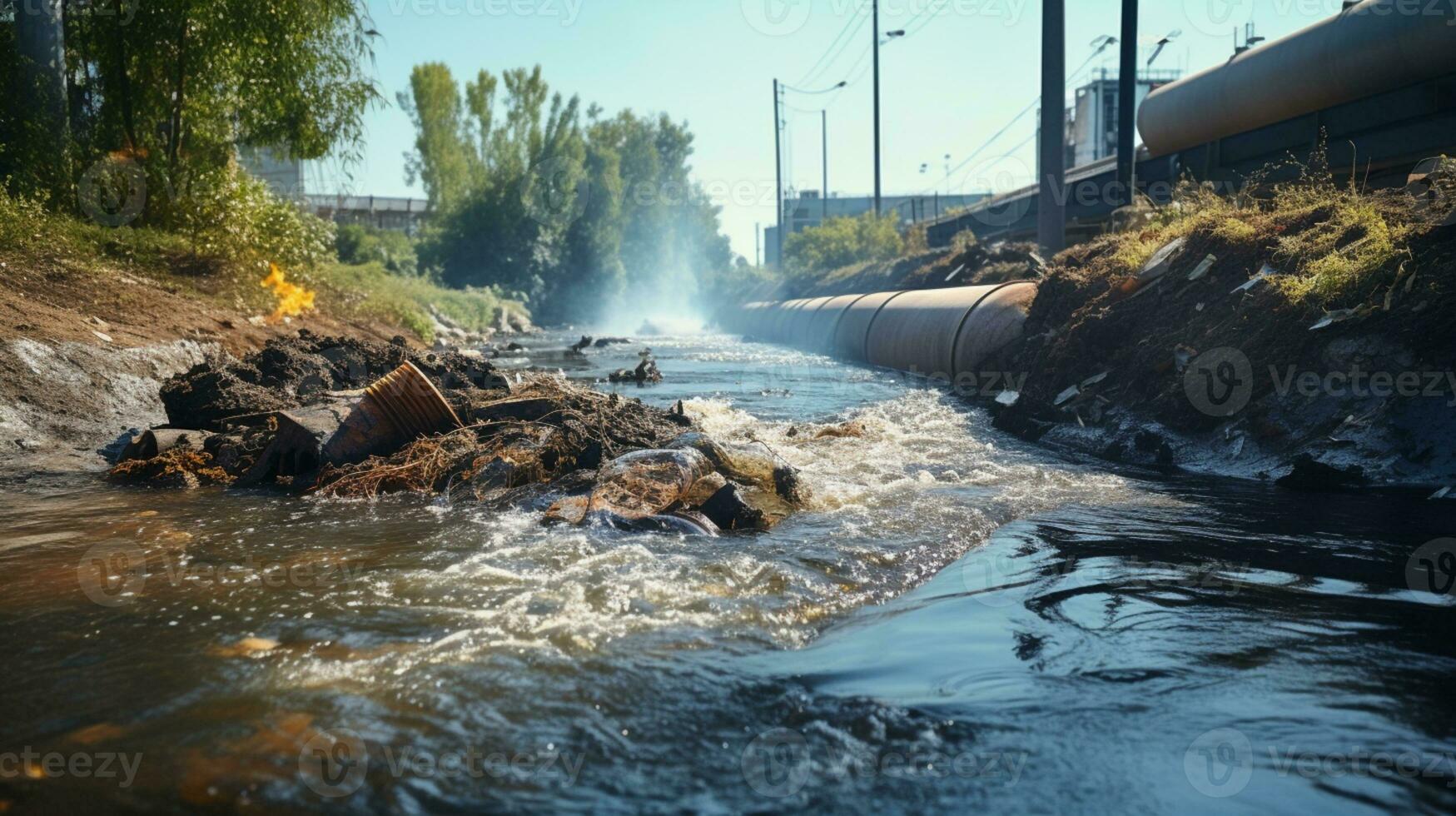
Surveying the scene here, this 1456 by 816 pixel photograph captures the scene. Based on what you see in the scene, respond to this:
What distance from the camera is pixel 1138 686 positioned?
3.11m

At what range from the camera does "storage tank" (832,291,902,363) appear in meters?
17.7

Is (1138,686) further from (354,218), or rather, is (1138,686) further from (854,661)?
(354,218)

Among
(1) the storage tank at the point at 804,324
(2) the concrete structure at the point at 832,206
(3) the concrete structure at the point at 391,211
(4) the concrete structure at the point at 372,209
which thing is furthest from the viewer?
(2) the concrete structure at the point at 832,206

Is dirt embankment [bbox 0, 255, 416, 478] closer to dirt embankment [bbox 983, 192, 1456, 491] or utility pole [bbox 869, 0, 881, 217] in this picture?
dirt embankment [bbox 983, 192, 1456, 491]

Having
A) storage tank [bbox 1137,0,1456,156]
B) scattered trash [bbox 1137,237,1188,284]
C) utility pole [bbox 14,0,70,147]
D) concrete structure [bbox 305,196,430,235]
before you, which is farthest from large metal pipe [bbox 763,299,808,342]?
concrete structure [bbox 305,196,430,235]

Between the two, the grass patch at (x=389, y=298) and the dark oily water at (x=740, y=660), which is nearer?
the dark oily water at (x=740, y=660)

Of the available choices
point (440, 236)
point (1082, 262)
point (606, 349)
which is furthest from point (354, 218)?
point (1082, 262)

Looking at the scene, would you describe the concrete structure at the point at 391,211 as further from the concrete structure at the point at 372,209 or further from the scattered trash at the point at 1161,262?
the scattered trash at the point at 1161,262

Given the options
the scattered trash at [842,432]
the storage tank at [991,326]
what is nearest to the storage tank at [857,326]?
the storage tank at [991,326]

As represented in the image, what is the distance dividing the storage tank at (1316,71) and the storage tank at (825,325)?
7423mm

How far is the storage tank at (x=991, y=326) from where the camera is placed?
11898 mm

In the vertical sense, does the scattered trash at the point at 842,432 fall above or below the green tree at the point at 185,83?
below

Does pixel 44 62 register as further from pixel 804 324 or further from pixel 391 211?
pixel 391 211

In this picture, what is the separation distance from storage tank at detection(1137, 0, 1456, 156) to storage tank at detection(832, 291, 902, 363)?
221 inches
